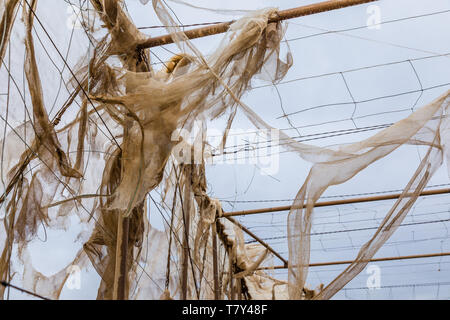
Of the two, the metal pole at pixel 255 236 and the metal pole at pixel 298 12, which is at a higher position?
the metal pole at pixel 298 12

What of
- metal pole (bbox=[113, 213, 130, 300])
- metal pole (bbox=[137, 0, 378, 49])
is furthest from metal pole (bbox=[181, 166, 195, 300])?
metal pole (bbox=[137, 0, 378, 49])

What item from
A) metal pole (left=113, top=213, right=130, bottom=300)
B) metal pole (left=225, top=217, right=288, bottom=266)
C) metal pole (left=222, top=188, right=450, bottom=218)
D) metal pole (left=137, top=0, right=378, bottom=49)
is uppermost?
metal pole (left=137, top=0, right=378, bottom=49)

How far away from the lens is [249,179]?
4883 millimetres

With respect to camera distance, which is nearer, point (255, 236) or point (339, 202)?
point (339, 202)

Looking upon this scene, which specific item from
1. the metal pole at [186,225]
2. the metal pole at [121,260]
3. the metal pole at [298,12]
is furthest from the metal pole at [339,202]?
the metal pole at [121,260]

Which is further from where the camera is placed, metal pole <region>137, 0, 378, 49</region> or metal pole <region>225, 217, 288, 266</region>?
metal pole <region>225, 217, 288, 266</region>

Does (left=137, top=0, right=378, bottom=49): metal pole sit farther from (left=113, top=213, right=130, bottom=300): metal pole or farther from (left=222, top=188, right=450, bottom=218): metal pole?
(left=222, top=188, right=450, bottom=218): metal pole

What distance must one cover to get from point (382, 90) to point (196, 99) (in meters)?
2.47

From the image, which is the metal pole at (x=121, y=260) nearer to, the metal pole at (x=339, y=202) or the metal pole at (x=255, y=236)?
the metal pole at (x=339, y=202)

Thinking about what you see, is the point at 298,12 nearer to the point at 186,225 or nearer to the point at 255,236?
the point at 186,225

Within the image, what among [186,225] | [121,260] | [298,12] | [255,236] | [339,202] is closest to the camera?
[121,260]

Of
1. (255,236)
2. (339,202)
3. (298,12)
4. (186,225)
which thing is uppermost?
(298,12)

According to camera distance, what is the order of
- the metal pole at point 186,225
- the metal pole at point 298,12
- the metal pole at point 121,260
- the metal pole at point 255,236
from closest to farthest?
the metal pole at point 121,260, the metal pole at point 298,12, the metal pole at point 186,225, the metal pole at point 255,236

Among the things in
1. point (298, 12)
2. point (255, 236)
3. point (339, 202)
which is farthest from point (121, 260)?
point (255, 236)
